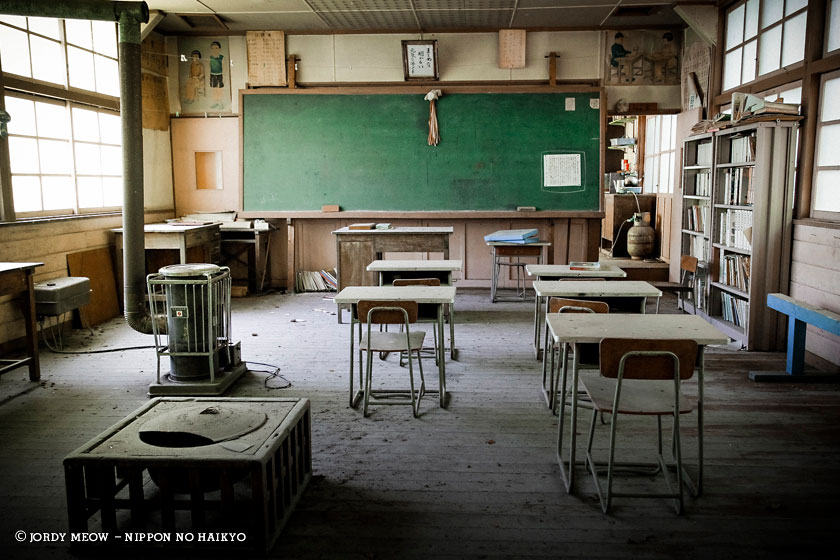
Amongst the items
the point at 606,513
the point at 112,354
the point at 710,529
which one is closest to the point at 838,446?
the point at 710,529

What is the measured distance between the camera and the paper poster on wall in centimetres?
784

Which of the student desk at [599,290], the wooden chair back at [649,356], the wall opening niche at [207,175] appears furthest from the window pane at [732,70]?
the wall opening niche at [207,175]

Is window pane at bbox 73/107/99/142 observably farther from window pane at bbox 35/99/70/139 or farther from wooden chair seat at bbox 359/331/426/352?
wooden chair seat at bbox 359/331/426/352

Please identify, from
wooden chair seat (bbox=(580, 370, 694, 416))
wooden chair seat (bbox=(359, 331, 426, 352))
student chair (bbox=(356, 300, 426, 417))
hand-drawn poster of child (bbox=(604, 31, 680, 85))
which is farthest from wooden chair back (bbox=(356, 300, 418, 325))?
hand-drawn poster of child (bbox=(604, 31, 680, 85))

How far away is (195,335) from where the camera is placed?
420 centimetres

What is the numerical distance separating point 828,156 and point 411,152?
15.1ft

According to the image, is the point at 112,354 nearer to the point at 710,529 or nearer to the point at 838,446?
the point at 710,529

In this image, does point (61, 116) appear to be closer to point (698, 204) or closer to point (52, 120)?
point (52, 120)

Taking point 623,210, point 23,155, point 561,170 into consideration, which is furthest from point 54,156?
point 623,210

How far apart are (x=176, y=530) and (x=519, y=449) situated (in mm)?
1698

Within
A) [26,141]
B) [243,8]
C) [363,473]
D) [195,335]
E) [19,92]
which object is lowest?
[363,473]

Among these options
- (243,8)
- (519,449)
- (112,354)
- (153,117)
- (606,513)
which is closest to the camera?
(606,513)

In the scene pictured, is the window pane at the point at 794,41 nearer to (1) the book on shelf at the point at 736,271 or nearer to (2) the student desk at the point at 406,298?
(1) the book on shelf at the point at 736,271

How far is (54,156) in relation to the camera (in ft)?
19.9
